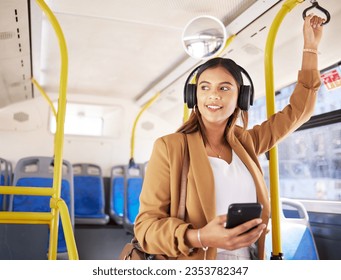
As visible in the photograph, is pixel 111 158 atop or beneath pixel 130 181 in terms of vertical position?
atop

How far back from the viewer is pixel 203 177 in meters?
0.97

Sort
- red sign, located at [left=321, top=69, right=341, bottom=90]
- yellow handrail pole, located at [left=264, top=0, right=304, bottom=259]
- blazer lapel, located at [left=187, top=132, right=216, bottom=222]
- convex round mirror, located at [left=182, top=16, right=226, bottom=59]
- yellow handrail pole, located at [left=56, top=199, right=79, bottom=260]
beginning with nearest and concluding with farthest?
blazer lapel, located at [left=187, top=132, right=216, bottom=222]
yellow handrail pole, located at [left=56, top=199, right=79, bottom=260]
yellow handrail pole, located at [left=264, top=0, right=304, bottom=259]
convex round mirror, located at [left=182, top=16, right=226, bottom=59]
red sign, located at [left=321, top=69, right=341, bottom=90]

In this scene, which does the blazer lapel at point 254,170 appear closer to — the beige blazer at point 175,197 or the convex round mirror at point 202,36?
the beige blazer at point 175,197

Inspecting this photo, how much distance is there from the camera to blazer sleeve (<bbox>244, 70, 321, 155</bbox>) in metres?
1.22

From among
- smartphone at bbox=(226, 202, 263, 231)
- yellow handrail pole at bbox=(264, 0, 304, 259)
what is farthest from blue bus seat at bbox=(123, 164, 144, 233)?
smartphone at bbox=(226, 202, 263, 231)

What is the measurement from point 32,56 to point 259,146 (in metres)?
1.54

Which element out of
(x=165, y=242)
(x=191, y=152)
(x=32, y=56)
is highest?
(x=32, y=56)

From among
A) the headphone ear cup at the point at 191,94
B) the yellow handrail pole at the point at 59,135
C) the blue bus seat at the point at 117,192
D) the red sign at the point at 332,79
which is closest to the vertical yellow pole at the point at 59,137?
the yellow handrail pole at the point at 59,135

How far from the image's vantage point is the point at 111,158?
12.3ft

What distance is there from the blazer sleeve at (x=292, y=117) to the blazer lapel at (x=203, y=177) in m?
0.29

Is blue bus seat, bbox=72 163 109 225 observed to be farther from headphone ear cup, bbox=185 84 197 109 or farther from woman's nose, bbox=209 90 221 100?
woman's nose, bbox=209 90 221 100

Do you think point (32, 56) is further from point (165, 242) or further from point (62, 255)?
point (165, 242)

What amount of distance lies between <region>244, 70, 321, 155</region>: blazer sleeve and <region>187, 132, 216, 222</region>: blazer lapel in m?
0.29
